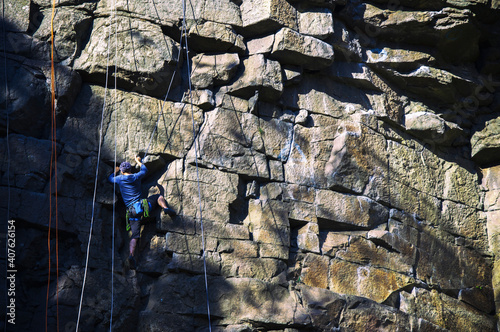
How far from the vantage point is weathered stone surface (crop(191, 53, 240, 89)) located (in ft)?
32.5

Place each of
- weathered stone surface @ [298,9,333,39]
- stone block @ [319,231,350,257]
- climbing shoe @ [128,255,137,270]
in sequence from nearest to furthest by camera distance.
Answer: climbing shoe @ [128,255,137,270], stone block @ [319,231,350,257], weathered stone surface @ [298,9,333,39]

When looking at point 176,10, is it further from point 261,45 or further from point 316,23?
point 316,23

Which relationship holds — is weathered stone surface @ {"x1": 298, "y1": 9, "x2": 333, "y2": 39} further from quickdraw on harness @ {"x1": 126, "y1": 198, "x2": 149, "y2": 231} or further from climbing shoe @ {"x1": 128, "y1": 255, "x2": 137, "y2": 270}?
climbing shoe @ {"x1": 128, "y1": 255, "x2": 137, "y2": 270}

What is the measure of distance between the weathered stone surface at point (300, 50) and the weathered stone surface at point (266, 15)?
0.60ft

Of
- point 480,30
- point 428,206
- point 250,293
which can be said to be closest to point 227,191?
point 250,293

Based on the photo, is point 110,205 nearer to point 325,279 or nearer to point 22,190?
point 22,190

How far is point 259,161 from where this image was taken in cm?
975

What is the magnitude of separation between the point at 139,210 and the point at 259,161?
81.3 inches

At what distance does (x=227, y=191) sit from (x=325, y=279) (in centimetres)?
194

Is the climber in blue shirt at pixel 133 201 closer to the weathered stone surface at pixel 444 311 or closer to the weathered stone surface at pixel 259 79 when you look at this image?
the weathered stone surface at pixel 259 79

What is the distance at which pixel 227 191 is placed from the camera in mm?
9359

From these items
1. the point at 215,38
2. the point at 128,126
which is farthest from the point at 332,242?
the point at 215,38

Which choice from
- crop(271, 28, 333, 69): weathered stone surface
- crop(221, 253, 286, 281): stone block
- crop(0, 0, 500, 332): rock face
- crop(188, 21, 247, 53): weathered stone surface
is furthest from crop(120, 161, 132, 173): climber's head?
crop(271, 28, 333, 69): weathered stone surface

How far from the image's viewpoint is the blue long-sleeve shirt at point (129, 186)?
8828mm
